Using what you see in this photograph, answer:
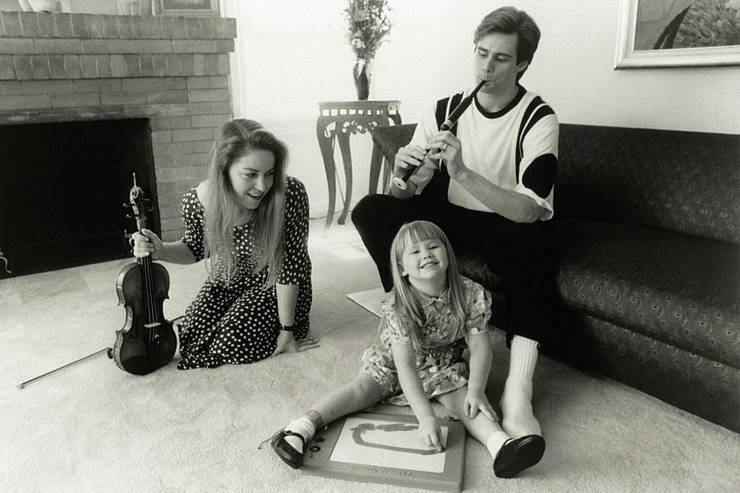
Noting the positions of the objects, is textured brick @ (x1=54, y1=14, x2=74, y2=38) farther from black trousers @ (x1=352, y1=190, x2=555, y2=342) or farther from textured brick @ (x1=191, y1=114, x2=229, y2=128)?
black trousers @ (x1=352, y1=190, x2=555, y2=342)

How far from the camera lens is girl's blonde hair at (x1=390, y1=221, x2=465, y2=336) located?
1.48 meters

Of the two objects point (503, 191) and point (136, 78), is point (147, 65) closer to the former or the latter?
point (136, 78)

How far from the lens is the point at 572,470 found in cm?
134

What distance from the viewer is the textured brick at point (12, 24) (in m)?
2.58

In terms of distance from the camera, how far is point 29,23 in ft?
8.60

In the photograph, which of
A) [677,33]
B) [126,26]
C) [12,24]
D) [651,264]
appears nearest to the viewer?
[651,264]

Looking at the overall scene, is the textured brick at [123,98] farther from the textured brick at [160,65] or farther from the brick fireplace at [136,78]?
the textured brick at [160,65]

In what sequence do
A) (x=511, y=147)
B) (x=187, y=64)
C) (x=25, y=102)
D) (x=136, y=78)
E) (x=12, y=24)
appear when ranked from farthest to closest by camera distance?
1. (x=187, y=64)
2. (x=136, y=78)
3. (x=25, y=102)
4. (x=12, y=24)
5. (x=511, y=147)

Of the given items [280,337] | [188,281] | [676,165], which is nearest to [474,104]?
[676,165]

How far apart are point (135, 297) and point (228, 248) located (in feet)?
0.98

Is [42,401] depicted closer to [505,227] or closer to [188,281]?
[188,281]

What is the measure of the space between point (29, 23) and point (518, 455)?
2631mm

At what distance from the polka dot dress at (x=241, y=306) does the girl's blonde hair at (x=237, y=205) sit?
0.03 meters

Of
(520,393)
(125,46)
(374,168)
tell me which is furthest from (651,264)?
(125,46)
